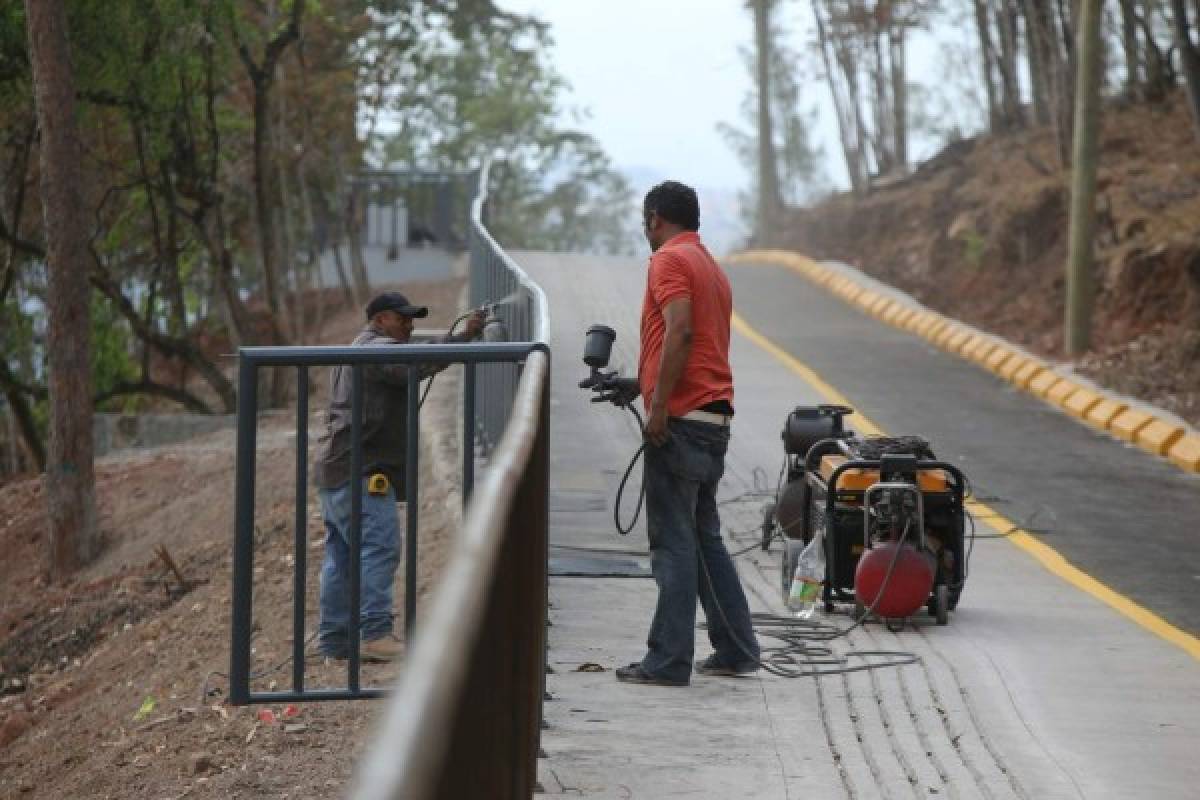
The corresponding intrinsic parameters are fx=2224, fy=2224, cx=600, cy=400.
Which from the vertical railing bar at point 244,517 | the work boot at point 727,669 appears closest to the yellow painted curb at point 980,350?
the work boot at point 727,669

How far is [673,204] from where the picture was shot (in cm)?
927

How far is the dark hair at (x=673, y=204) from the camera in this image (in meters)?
9.26

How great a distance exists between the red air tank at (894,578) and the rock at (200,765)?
309cm

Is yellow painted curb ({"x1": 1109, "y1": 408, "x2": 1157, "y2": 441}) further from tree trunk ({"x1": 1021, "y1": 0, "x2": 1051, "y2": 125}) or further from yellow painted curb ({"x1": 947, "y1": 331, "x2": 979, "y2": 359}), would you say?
tree trunk ({"x1": 1021, "y1": 0, "x2": 1051, "y2": 125})

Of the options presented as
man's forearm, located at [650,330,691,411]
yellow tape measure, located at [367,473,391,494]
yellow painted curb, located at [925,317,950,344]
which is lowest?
yellow painted curb, located at [925,317,950,344]

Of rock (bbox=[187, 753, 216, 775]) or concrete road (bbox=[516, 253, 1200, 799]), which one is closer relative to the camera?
concrete road (bbox=[516, 253, 1200, 799])

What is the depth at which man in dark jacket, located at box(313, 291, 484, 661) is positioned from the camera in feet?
33.3

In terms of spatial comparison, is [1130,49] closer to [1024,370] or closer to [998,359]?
[998,359]

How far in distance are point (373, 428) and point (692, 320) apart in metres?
1.79

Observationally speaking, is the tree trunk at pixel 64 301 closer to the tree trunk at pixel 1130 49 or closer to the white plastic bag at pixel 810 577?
the white plastic bag at pixel 810 577

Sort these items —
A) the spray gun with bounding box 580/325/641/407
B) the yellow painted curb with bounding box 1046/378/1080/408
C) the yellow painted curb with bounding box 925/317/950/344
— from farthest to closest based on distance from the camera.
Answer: the yellow painted curb with bounding box 925/317/950/344, the yellow painted curb with bounding box 1046/378/1080/408, the spray gun with bounding box 580/325/641/407

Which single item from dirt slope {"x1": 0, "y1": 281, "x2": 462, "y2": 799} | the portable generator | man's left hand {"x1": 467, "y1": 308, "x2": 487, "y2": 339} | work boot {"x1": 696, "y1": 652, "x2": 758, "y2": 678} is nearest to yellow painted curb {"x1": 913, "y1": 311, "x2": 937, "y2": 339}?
dirt slope {"x1": 0, "y1": 281, "x2": 462, "y2": 799}

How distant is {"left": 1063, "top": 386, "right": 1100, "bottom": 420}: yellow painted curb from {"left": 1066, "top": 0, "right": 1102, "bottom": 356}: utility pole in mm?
2508

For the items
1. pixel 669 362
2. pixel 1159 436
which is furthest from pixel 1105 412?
pixel 669 362
